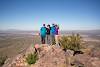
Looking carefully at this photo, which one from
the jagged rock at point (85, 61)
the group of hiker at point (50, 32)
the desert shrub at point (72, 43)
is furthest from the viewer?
the group of hiker at point (50, 32)

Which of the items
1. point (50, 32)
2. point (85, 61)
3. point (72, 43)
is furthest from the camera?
point (50, 32)

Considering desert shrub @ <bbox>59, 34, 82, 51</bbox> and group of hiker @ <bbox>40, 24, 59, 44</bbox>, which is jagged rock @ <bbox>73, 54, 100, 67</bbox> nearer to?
desert shrub @ <bbox>59, 34, 82, 51</bbox>

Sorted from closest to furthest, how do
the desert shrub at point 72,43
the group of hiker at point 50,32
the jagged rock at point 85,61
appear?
the jagged rock at point 85,61 → the desert shrub at point 72,43 → the group of hiker at point 50,32

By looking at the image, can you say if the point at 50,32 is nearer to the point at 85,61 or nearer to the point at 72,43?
the point at 72,43

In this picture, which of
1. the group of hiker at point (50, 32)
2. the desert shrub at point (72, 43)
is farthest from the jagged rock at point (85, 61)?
the group of hiker at point (50, 32)

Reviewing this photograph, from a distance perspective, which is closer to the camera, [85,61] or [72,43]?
[85,61]

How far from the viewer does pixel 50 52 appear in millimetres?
12688

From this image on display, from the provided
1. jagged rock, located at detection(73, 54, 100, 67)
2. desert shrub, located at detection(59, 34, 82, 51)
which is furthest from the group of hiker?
jagged rock, located at detection(73, 54, 100, 67)

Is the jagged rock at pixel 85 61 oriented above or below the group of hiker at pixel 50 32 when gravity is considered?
below

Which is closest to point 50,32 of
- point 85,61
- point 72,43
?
point 72,43

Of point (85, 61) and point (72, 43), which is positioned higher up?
point (72, 43)

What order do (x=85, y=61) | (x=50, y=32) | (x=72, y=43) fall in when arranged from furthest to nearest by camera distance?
(x=50, y=32) → (x=72, y=43) → (x=85, y=61)

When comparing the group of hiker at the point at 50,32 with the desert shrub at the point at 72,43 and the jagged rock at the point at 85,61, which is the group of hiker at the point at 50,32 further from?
the jagged rock at the point at 85,61

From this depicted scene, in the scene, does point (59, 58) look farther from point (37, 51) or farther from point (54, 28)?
point (54, 28)
